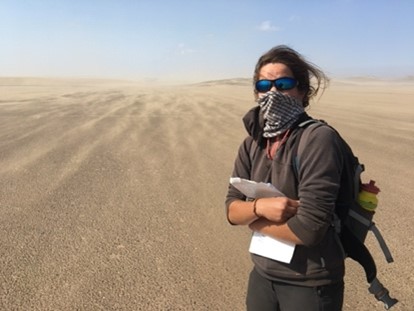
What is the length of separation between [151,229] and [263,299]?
301cm

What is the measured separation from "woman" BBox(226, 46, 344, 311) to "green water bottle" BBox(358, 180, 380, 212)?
0.18 meters

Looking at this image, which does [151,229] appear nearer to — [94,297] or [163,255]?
[163,255]

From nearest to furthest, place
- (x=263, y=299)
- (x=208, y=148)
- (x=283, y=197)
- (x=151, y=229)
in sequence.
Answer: (x=283, y=197) → (x=263, y=299) → (x=151, y=229) → (x=208, y=148)

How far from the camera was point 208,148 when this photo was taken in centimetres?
928

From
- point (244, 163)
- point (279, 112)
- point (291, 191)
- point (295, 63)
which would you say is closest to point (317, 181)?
point (291, 191)

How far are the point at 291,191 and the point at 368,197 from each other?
34cm

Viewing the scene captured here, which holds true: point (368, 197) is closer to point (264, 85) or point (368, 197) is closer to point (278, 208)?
point (278, 208)

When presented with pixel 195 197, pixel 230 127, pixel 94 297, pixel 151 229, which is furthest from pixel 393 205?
pixel 230 127

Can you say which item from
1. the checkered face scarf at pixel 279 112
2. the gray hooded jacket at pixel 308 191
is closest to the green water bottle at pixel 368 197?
the gray hooded jacket at pixel 308 191

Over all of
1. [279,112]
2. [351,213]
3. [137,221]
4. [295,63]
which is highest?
[295,63]

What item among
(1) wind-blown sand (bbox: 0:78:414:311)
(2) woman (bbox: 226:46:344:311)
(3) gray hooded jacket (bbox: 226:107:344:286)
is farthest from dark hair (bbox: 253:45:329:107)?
(1) wind-blown sand (bbox: 0:78:414:311)

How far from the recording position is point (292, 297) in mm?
1972

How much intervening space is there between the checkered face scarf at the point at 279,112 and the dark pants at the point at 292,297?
726 mm

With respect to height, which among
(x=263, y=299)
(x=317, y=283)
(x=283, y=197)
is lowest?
(x=263, y=299)
